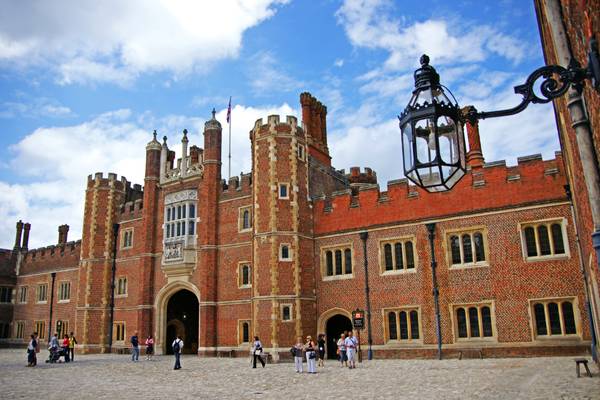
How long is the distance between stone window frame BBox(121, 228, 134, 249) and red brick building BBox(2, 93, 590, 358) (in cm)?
13

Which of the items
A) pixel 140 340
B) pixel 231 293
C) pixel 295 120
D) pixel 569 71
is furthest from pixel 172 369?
pixel 569 71

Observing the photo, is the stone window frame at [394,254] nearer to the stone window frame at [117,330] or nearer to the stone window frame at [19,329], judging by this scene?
the stone window frame at [117,330]

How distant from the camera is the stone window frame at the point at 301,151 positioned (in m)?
26.4

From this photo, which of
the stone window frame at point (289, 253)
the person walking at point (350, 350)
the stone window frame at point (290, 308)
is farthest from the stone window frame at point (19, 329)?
the person walking at point (350, 350)

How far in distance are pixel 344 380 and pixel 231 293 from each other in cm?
1359

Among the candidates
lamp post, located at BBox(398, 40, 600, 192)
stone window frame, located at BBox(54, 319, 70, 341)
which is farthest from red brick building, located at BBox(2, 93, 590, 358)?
lamp post, located at BBox(398, 40, 600, 192)

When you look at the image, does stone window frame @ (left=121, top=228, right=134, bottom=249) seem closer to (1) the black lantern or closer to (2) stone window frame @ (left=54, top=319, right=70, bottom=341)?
(2) stone window frame @ (left=54, top=319, right=70, bottom=341)

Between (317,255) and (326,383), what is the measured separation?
473 inches

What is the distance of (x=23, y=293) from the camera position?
A: 42.4m

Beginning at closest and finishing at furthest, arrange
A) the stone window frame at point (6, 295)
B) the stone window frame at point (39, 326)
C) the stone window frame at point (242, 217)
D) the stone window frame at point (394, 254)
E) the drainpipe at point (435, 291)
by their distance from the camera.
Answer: the drainpipe at point (435, 291)
the stone window frame at point (394, 254)
the stone window frame at point (242, 217)
the stone window frame at point (39, 326)
the stone window frame at point (6, 295)

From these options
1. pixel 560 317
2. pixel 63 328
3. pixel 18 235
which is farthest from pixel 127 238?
pixel 560 317

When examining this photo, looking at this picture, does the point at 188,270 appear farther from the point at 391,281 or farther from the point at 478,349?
the point at 478,349

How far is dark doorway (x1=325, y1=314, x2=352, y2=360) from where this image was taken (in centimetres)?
2506

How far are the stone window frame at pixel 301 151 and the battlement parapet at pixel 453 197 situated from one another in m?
2.31
